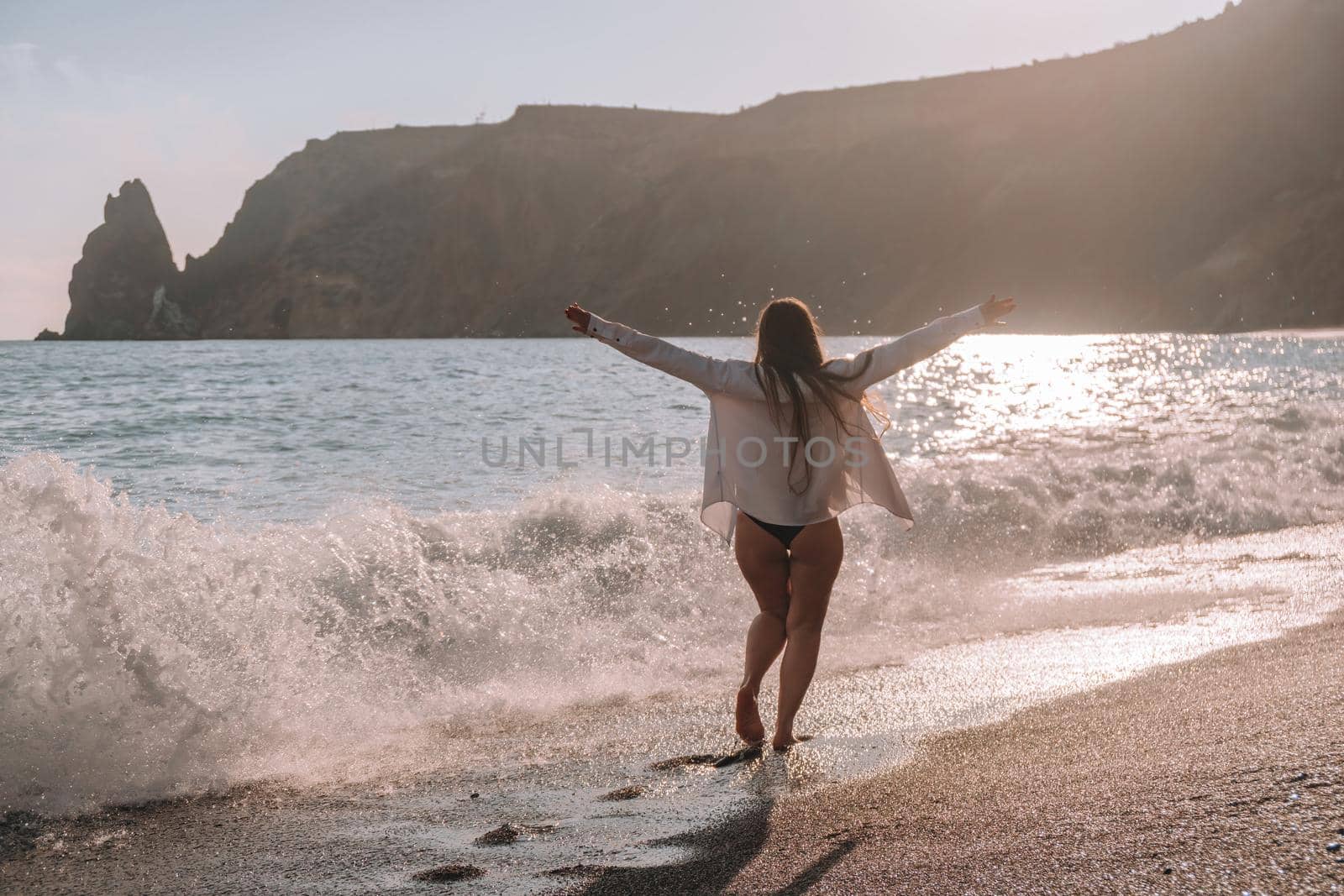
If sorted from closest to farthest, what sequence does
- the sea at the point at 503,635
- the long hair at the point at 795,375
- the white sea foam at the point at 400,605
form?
Answer: the sea at the point at 503,635 → the long hair at the point at 795,375 → the white sea foam at the point at 400,605

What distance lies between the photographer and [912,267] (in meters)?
85.0

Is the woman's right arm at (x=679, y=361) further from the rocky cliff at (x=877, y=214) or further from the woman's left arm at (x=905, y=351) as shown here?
the rocky cliff at (x=877, y=214)

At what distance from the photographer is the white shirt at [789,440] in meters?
4.18

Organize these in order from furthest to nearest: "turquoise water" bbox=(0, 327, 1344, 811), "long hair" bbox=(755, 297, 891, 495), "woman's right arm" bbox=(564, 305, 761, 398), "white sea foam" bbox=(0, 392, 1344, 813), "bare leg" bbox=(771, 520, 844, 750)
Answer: "turquoise water" bbox=(0, 327, 1344, 811) < "white sea foam" bbox=(0, 392, 1344, 813) < "bare leg" bbox=(771, 520, 844, 750) < "long hair" bbox=(755, 297, 891, 495) < "woman's right arm" bbox=(564, 305, 761, 398)

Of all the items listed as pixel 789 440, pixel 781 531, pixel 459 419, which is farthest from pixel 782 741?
pixel 459 419

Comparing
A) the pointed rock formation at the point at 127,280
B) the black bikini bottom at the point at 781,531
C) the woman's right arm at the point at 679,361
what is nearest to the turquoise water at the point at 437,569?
the black bikini bottom at the point at 781,531

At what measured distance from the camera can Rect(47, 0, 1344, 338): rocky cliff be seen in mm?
73688

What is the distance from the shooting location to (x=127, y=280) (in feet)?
445

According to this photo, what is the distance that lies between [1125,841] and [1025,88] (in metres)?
98.2

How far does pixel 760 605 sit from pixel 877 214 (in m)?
87.9

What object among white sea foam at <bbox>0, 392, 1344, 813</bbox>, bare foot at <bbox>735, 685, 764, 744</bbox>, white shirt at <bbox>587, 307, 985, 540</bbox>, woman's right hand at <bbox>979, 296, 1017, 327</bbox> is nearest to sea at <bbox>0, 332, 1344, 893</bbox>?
white sea foam at <bbox>0, 392, 1344, 813</bbox>

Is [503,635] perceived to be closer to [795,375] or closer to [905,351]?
[795,375]

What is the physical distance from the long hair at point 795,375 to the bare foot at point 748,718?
83 cm

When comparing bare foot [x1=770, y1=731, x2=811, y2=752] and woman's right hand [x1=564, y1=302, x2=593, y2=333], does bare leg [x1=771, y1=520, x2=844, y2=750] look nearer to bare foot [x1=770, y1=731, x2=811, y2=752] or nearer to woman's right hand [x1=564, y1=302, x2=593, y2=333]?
bare foot [x1=770, y1=731, x2=811, y2=752]
